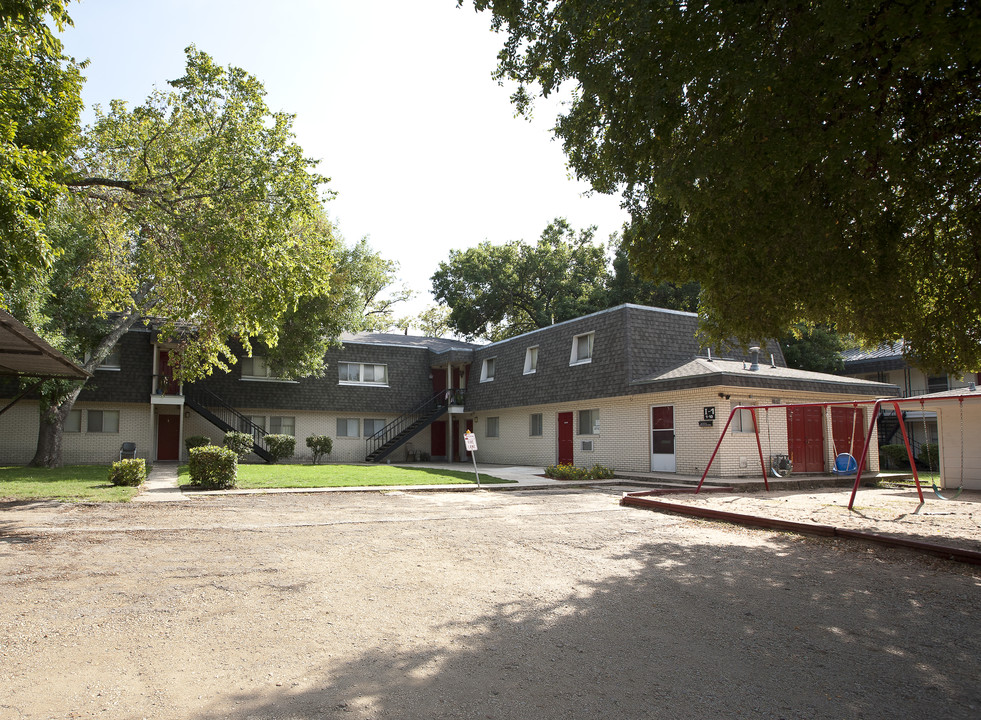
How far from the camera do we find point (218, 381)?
28.2 meters

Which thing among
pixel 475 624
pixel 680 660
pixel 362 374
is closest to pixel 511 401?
pixel 362 374

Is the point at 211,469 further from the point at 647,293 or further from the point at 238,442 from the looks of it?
the point at 647,293

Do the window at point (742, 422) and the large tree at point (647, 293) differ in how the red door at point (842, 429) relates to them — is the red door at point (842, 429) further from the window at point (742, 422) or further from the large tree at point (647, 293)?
the large tree at point (647, 293)

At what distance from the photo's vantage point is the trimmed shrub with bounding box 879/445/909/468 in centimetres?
2641

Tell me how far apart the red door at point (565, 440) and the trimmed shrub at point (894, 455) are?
41.3 ft

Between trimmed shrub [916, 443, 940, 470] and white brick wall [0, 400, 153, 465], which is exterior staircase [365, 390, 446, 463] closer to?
white brick wall [0, 400, 153, 465]

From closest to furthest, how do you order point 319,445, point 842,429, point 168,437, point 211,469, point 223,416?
point 211,469, point 842,429, point 319,445, point 223,416, point 168,437

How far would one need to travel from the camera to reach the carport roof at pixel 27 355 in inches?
379

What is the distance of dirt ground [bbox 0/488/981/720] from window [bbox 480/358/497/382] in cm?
1987

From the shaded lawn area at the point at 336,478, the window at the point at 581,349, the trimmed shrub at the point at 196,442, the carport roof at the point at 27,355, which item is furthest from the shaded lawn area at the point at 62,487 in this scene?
the window at the point at 581,349

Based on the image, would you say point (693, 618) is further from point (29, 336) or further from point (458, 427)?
point (458, 427)

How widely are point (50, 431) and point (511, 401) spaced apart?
642 inches

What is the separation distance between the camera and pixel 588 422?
24.1 m

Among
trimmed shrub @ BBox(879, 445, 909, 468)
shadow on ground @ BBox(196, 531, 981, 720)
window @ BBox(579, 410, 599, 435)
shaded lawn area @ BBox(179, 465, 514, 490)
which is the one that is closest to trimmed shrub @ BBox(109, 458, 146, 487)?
shaded lawn area @ BBox(179, 465, 514, 490)
